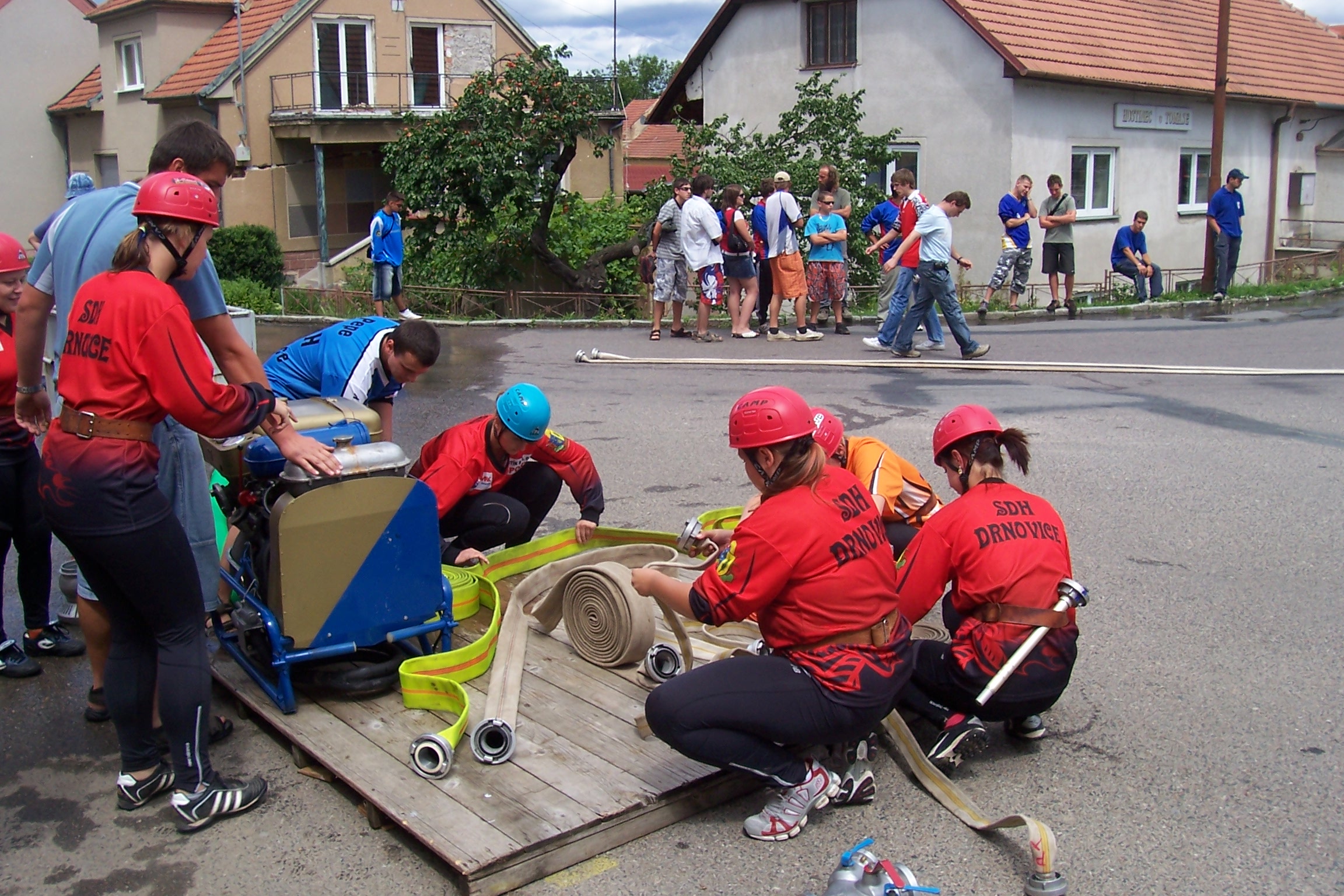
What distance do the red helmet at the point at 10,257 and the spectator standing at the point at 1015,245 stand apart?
1355 cm

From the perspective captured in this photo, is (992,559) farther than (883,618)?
Yes

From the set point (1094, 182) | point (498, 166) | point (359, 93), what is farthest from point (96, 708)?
point (359, 93)

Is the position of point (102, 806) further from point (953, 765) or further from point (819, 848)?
point (953, 765)

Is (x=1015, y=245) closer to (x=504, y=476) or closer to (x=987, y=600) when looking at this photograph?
(x=504, y=476)

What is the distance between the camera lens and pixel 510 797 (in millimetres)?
3697

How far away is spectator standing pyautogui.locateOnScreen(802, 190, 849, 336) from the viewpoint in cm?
1393

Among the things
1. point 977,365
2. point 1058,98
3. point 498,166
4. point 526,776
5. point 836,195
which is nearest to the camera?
point 526,776

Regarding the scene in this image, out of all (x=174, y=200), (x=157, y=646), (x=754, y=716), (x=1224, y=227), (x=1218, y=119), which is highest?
(x=1218, y=119)

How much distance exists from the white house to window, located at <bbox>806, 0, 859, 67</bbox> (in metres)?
0.03

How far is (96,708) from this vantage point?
14.6 ft

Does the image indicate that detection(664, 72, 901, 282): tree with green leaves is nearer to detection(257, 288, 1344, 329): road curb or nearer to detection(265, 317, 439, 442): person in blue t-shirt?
detection(257, 288, 1344, 329): road curb

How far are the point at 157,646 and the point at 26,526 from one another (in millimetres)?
1519

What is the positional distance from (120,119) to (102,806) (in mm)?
30030

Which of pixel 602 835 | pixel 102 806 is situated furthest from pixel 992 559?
pixel 102 806
